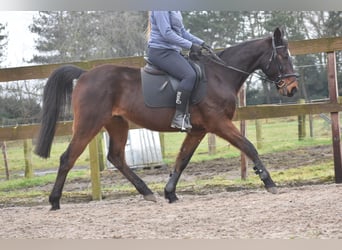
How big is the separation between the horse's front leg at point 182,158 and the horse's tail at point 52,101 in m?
0.84

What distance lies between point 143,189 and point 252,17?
1.42 m

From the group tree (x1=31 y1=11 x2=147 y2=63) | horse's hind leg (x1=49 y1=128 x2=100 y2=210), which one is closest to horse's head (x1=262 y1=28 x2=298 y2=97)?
tree (x1=31 y1=11 x2=147 y2=63)

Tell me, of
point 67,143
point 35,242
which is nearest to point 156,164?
point 67,143

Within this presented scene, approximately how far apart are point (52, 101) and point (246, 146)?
1315 mm

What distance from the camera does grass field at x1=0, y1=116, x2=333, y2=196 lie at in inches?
164

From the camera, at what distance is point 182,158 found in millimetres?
3830

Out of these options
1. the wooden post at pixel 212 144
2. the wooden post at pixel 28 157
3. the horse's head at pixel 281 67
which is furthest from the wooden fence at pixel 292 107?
the horse's head at pixel 281 67

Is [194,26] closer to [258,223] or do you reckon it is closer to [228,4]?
[228,4]

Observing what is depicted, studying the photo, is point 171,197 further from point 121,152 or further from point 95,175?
point 95,175

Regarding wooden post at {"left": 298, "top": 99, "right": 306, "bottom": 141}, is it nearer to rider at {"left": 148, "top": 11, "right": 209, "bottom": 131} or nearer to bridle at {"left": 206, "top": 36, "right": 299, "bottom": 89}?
bridle at {"left": 206, "top": 36, "right": 299, "bottom": 89}

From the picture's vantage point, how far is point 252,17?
3895 mm

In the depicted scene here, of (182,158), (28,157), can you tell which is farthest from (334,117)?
(28,157)

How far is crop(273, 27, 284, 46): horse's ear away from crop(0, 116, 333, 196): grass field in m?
0.80

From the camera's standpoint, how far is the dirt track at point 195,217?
294 cm
